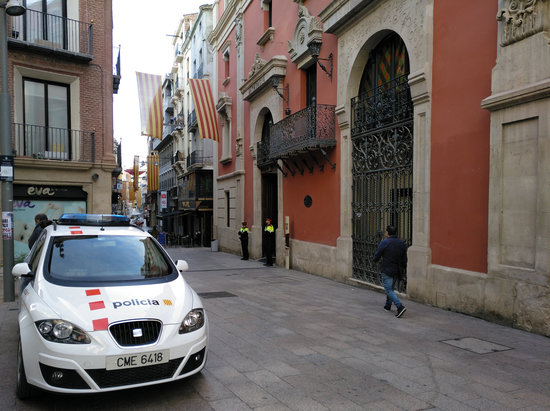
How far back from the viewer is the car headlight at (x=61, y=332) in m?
3.63

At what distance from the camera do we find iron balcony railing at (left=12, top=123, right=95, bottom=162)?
13.9m

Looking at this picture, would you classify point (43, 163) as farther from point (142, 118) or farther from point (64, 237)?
point (64, 237)

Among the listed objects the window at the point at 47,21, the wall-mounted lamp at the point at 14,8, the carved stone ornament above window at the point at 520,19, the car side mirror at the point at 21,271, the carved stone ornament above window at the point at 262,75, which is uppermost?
the window at the point at 47,21

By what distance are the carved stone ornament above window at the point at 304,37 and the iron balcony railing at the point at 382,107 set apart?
309 centimetres

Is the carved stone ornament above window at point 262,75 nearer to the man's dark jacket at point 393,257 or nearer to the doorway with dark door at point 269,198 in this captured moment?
the doorway with dark door at point 269,198

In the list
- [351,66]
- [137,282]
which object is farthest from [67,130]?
[137,282]

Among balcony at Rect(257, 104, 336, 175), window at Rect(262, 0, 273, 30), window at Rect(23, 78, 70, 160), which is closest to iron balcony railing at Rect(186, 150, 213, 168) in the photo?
window at Rect(262, 0, 273, 30)

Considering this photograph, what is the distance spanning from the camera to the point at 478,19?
7434 mm

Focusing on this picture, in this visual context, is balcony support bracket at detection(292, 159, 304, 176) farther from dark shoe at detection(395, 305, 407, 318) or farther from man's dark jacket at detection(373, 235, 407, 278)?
dark shoe at detection(395, 305, 407, 318)

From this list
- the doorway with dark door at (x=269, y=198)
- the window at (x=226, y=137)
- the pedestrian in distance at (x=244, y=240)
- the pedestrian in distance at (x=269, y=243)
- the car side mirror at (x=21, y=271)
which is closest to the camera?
the car side mirror at (x=21, y=271)

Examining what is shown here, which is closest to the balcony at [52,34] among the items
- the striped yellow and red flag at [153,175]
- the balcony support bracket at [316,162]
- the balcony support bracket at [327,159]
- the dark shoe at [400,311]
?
the balcony support bracket at [316,162]

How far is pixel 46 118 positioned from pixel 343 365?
13.8 metres

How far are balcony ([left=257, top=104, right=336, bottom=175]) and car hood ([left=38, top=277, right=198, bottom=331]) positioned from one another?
8851mm

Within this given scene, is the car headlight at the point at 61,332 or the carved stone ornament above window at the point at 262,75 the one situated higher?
the carved stone ornament above window at the point at 262,75
